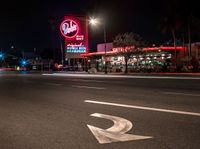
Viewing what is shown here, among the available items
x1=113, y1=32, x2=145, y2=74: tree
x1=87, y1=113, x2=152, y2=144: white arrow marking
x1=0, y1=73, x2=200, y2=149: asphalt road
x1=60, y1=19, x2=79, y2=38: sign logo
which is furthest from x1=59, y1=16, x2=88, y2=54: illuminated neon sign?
x1=87, y1=113, x2=152, y2=144: white arrow marking

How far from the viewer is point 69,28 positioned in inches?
2418

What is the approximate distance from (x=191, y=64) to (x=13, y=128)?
143 ft

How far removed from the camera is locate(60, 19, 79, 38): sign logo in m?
61.2

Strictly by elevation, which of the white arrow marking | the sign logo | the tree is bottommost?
the white arrow marking

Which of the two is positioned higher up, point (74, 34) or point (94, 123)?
point (74, 34)

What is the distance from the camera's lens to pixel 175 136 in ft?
23.2

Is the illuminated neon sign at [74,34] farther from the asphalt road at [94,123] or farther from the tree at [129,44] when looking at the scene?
the asphalt road at [94,123]

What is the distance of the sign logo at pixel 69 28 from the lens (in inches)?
2409

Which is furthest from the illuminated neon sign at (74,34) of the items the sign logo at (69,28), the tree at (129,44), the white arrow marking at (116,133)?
the white arrow marking at (116,133)

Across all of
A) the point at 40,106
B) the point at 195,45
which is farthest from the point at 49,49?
the point at 40,106

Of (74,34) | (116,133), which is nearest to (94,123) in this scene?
(116,133)

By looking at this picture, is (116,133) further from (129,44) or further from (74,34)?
(74,34)

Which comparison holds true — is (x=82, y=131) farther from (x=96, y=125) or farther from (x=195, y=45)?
(x=195, y=45)

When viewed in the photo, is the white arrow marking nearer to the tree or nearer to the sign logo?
the tree
